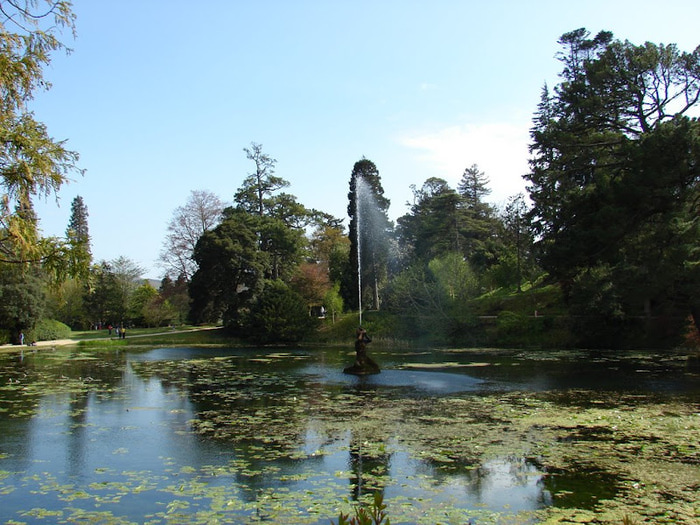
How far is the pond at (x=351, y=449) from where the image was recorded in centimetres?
763

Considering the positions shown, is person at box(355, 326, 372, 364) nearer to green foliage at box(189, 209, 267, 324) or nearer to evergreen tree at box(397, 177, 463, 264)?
green foliage at box(189, 209, 267, 324)

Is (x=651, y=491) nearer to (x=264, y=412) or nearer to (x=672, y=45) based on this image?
(x=264, y=412)

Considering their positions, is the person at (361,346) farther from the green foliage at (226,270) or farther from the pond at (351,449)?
the green foliage at (226,270)

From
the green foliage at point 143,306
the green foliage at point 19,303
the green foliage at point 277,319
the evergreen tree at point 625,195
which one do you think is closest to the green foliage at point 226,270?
the green foliage at point 277,319

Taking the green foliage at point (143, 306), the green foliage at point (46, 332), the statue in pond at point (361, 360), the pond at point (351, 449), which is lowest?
the pond at point (351, 449)

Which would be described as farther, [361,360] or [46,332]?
[46,332]

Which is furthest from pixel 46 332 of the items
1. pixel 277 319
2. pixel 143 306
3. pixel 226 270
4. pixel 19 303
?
pixel 277 319

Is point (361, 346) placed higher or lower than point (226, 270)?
lower

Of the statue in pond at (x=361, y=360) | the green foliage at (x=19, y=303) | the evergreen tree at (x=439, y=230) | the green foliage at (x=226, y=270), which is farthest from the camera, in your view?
the evergreen tree at (x=439, y=230)

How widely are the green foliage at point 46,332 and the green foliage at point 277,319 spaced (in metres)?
16.9

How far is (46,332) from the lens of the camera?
5103 cm

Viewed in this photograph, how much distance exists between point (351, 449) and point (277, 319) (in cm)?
3779

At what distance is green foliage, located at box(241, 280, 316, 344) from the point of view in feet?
158

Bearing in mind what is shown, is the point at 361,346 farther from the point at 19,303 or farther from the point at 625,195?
the point at 19,303
